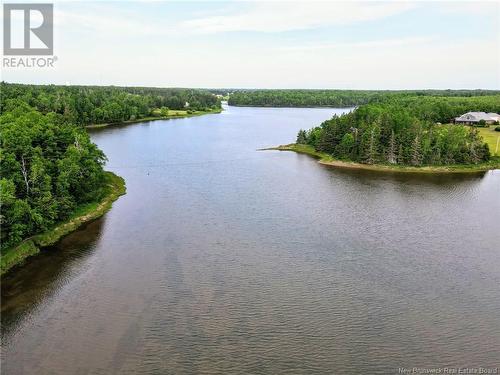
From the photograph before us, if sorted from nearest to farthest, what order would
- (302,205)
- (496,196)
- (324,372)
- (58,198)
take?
1. (324,372)
2. (58,198)
3. (302,205)
4. (496,196)

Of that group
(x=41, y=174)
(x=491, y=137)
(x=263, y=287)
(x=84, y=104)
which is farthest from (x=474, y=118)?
(x=41, y=174)

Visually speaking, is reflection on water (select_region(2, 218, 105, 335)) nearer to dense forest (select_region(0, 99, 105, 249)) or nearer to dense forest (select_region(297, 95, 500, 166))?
dense forest (select_region(0, 99, 105, 249))

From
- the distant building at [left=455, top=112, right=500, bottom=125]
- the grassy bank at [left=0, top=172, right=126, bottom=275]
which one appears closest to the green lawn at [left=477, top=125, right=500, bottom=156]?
the distant building at [left=455, top=112, right=500, bottom=125]

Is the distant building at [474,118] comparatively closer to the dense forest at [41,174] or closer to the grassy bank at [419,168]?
the grassy bank at [419,168]

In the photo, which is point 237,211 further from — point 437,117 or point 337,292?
point 437,117

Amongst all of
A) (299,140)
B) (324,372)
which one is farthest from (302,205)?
(299,140)

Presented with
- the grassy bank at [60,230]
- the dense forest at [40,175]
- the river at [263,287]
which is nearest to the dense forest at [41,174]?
the dense forest at [40,175]

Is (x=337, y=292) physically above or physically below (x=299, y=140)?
below
